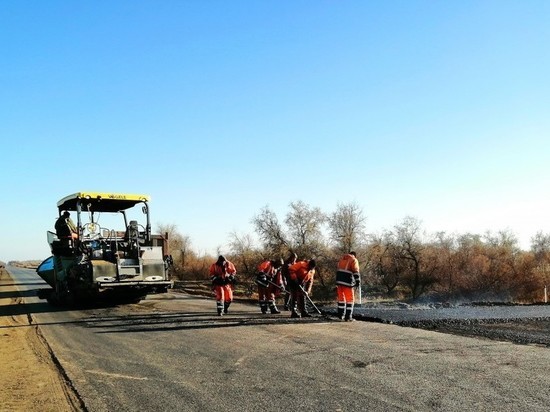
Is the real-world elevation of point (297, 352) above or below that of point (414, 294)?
above

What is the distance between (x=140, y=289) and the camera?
14.9 meters

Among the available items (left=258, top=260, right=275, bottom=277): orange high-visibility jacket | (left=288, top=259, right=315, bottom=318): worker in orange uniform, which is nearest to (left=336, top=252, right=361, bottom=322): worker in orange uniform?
(left=288, top=259, right=315, bottom=318): worker in orange uniform

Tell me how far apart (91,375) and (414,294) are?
44.8 m

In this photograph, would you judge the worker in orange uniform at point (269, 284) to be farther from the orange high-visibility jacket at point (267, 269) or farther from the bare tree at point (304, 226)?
the bare tree at point (304, 226)

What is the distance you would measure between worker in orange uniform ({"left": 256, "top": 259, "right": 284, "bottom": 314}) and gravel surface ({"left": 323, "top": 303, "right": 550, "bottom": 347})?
1.49m

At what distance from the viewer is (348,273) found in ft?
Result: 40.0

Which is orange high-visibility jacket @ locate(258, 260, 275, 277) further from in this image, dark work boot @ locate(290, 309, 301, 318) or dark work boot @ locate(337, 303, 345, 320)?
dark work boot @ locate(337, 303, 345, 320)

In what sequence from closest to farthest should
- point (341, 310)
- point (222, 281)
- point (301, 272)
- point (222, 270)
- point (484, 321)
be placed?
point (484, 321)
point (341, 310)
point (301, 272)
point (222, 281)
point (222, 270)

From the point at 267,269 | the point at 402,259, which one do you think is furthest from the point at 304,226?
the point at 267,269

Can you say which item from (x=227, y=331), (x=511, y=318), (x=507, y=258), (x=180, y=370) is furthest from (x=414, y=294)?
(x=180, y=370)

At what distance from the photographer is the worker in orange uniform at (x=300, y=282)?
1269 centimetres

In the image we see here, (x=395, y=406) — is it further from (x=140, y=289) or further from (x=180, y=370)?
(x=140, y=289)

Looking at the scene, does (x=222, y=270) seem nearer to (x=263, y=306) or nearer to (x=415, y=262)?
(x=263, y=306)

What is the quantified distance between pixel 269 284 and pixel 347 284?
2.46 metres
